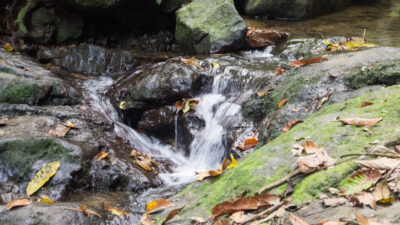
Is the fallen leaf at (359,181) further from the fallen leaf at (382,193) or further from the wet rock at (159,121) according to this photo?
the wet rock at (159,121)

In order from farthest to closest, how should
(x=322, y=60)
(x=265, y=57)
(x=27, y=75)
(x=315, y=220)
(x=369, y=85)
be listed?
(x=265, y=57), (x=27, y=75), (x=322, y=60), (x=369, y=85), (x=315, y=220)

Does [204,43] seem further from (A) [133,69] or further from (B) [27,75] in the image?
(B) [27,75]

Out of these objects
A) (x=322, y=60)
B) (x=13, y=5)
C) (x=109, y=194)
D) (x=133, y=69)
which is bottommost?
(x=109, y=194)

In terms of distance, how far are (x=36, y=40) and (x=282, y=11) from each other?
706 centimetres

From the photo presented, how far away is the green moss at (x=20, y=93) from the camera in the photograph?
5203mm

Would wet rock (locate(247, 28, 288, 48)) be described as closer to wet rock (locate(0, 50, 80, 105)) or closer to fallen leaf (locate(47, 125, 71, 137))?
wet rock (locate(0, 50, 80, 105))

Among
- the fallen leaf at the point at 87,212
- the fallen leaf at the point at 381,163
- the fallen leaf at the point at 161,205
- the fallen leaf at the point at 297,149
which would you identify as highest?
the fallen leaf at the point at 381,163

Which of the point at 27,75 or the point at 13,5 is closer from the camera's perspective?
the point at 27,75

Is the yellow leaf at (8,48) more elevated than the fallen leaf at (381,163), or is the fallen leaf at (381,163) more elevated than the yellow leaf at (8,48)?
the yellow leaf at (8,48)

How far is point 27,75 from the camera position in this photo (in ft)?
19.6

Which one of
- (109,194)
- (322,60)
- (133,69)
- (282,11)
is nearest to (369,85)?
(322,60)

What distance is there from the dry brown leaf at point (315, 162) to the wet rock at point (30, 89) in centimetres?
467

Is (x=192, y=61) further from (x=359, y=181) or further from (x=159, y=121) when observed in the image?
(x=359, y=181)

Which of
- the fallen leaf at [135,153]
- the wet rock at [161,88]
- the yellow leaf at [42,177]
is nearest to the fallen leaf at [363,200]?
the yellow leaf at [42,177]
